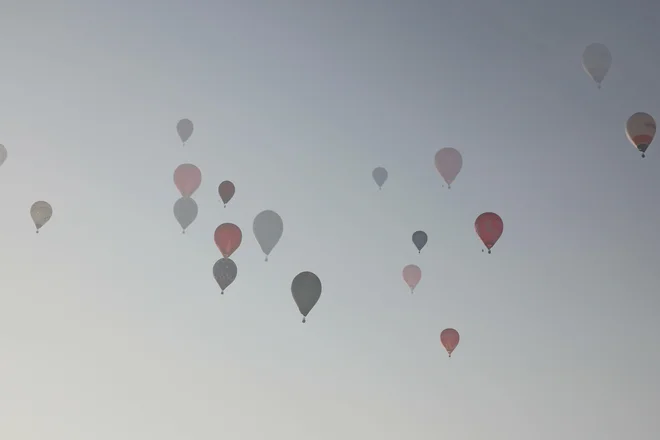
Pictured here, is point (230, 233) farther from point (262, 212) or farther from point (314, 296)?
point (314, 296)

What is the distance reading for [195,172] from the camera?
107ft

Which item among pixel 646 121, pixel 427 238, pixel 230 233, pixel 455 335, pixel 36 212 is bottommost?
pixel 36 212

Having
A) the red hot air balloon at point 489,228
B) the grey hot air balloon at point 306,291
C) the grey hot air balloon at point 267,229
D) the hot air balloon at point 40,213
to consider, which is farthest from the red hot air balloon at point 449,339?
the hot air balloon at point 40,213

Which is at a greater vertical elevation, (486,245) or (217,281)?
(486,245)

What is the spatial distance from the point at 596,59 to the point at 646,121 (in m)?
2.71

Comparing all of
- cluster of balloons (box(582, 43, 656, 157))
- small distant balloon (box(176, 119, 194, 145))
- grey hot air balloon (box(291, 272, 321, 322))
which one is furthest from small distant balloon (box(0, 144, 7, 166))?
cluster of balloons (box(582, 43, 656, 157))

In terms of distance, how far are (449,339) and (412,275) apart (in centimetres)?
291

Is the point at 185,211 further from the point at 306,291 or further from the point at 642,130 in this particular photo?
the point at 642,130

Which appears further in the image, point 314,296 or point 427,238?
point 427,238

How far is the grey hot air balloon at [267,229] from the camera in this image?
1204 inches

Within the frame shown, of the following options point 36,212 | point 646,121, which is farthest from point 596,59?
point 36,212

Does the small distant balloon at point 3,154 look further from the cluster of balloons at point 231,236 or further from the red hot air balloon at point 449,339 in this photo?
the red hot air balloon at point 449,339

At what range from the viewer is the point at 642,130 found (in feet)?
103

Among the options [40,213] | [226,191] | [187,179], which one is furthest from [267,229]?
[40,213]
